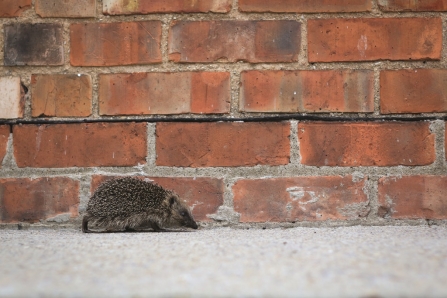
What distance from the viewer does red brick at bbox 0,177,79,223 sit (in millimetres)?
2320

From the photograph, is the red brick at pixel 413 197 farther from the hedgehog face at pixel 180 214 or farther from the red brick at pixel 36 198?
the red brick at pixel 36 198

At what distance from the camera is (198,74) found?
2.30 meters

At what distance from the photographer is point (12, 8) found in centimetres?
234

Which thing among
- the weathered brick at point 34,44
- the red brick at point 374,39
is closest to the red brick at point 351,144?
the red brick at point 374,39

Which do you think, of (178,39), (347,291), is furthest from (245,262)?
(178,39)

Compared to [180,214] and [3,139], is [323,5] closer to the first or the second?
[180,214]

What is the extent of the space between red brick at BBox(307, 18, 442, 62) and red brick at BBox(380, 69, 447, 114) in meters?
0.07

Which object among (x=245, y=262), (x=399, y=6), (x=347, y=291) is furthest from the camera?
(x=399, y=6)

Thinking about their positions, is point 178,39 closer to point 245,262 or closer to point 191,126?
point 191,126

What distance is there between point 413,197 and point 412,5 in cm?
83

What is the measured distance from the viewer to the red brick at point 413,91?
226 centimetres

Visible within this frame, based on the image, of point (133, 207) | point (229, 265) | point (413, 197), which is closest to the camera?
point (229, 265)

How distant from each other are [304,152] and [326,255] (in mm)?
828

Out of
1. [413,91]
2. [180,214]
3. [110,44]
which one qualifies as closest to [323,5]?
[413,91]
